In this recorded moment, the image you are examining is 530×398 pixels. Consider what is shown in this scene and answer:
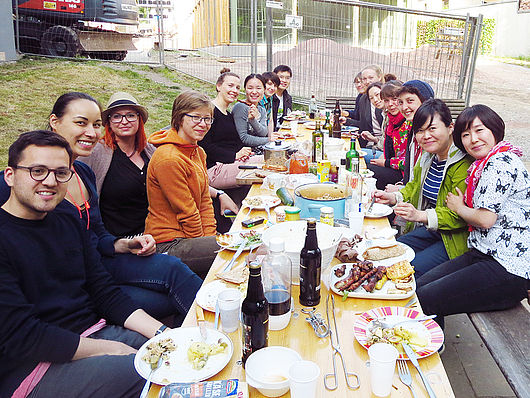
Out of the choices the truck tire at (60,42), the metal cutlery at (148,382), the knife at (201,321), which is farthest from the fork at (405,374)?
the truck tire at (60,42)

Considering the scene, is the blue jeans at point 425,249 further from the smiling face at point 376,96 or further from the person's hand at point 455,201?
the smiling face at point 376,96

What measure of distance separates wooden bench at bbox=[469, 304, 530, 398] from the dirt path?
6.46 meters

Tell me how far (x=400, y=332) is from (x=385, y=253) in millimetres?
655

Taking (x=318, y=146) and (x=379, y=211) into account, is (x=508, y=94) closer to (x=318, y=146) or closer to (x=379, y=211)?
(x=318, y=146)

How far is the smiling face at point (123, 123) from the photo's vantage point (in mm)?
3068

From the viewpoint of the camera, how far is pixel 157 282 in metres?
2.63

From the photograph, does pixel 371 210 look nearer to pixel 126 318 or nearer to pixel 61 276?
pixel 126 318

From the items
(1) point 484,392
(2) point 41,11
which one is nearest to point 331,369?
(1) point 484,392

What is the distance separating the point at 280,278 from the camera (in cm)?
164

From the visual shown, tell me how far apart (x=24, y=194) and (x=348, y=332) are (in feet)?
4.71

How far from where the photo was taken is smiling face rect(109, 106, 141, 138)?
3.07m

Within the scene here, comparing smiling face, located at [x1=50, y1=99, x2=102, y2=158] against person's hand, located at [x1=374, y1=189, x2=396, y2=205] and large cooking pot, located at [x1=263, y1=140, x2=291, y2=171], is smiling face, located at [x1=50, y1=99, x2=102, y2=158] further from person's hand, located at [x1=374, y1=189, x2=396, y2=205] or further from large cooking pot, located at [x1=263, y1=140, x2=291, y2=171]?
person's hand, located at [x1=374, y1=189, x2=396, y2=205]

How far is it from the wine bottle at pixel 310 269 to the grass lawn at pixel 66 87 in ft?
21.0

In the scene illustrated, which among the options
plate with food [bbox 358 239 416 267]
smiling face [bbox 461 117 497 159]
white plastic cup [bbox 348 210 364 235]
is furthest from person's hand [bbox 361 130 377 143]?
plate with food [bbox 358 239 416 267]
